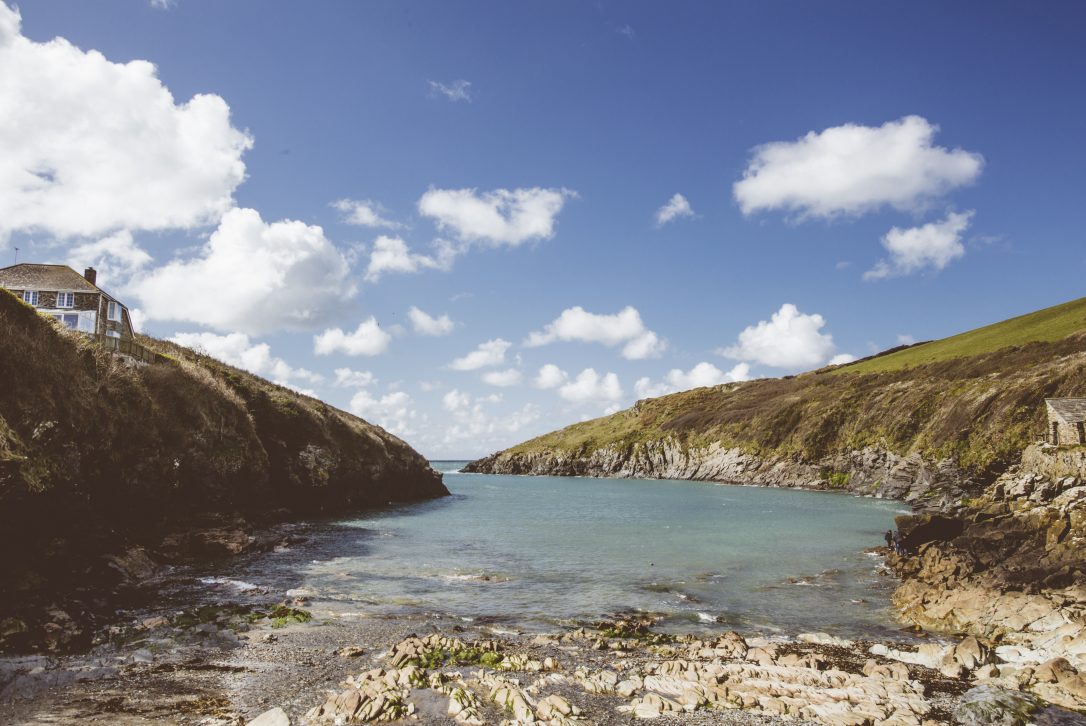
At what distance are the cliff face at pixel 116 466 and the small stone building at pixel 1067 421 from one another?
5607 cm

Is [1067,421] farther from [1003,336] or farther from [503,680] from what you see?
[1003,336]

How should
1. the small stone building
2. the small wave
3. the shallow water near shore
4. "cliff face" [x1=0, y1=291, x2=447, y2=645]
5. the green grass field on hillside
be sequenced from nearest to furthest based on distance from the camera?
"cliff face" [x1=0, y1=291, x2=447, y2=645], the shallow water near shore, the small wave, the small stone building, the green grass field on hillside

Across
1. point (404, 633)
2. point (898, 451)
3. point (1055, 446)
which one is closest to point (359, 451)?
point (404, 633)

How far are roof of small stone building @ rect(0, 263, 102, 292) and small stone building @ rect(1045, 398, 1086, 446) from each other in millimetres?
75404

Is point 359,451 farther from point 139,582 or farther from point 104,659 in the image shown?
point 104,659

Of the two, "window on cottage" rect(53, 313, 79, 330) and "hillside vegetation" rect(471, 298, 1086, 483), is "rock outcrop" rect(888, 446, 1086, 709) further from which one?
"window on cottage" rect(53, 313, 79, 330)

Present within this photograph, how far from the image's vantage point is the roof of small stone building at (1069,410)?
4112 centimetres

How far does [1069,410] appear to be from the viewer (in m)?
42.4

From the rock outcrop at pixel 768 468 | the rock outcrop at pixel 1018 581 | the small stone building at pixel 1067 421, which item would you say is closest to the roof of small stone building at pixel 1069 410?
the small stone building at pixel 1067 421

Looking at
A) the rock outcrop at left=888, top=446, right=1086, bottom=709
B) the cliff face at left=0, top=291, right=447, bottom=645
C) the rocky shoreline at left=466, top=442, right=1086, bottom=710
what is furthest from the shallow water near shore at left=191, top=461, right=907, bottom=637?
the cliff face at left=0, top=291, right=447, bottom=645

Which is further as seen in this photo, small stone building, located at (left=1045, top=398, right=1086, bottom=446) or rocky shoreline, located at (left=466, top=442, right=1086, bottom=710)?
small stone building, located at (left=1045, top=398, right=1086, bottom=446)

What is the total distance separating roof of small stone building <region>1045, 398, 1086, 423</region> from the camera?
4112 cm

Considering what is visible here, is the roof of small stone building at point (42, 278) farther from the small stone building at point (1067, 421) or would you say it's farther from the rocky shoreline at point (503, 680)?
the small stone building at point (1067, 421)

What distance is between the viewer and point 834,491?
9306 centimetres
